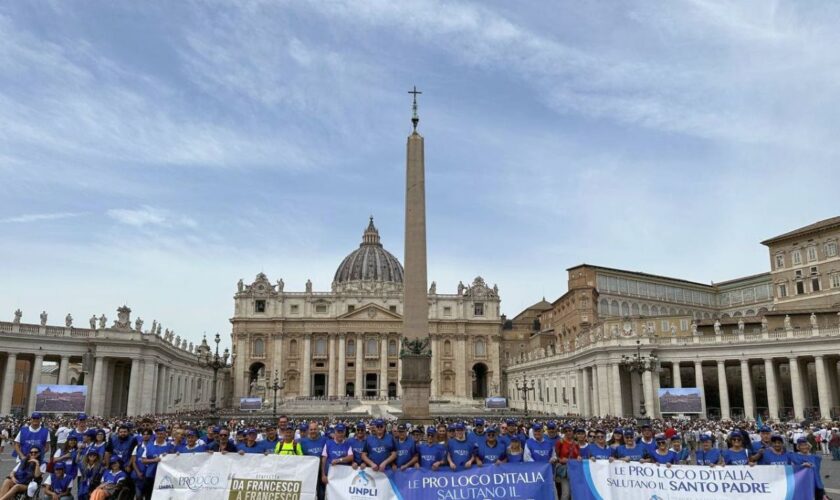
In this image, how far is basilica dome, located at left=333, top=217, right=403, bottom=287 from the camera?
4390 inches

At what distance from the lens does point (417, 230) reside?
22.8m

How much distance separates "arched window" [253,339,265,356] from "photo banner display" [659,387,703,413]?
63.6m

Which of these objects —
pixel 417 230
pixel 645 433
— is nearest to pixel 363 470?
pixel 645 433

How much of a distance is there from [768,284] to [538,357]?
26.1 m

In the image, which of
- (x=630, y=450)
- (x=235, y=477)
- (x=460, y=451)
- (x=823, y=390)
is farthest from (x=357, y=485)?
(x=823, y=390)

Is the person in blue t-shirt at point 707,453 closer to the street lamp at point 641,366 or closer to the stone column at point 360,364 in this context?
the street lamp at point 641,366

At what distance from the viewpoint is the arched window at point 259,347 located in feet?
293

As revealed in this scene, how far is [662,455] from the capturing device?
366 inches

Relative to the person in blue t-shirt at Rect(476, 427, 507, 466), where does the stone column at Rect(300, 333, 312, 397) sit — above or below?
above

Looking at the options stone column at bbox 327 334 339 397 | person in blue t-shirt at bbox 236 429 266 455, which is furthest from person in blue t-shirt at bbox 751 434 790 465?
stone column at bbox 327 334 339 397

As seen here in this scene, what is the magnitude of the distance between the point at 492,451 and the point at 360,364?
8160cm

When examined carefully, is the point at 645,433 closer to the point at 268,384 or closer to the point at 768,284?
the point at 768,284

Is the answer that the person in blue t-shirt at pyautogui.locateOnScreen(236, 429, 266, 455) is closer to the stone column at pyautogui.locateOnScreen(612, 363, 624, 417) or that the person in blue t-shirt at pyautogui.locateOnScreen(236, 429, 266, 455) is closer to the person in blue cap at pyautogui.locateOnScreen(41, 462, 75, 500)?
the person in blue cap at pyautogui.locateOnScreen(41, 462, 75, 500)

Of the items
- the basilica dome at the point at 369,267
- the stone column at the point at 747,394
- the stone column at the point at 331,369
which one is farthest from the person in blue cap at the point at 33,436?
the basilica dome at the point at 369,267
